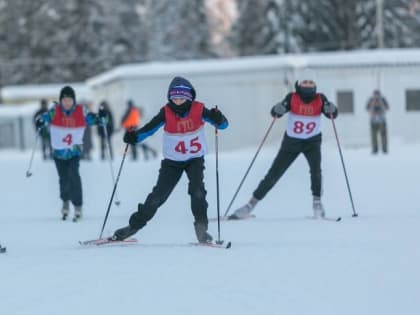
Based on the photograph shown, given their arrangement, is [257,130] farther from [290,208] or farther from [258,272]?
[258,272]

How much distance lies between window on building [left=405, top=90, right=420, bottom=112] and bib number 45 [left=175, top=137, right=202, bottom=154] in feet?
69.2

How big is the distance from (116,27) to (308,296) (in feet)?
169

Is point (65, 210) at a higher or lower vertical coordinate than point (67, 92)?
lower

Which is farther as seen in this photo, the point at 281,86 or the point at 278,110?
the point at 281,86

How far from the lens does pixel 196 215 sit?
759 cm

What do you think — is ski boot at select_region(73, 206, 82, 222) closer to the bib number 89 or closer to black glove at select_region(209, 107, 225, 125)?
the bib number 89

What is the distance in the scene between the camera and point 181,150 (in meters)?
7.55

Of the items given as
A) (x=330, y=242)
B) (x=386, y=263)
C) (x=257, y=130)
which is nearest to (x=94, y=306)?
(x=386, y=263)

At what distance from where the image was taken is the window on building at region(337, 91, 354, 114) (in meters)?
27.6

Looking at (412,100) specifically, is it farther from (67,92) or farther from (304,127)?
(67,92)

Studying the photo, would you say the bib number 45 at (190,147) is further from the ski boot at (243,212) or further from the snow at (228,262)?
the ski boot at (243,212)

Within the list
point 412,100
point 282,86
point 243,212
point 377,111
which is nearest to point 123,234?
point 243,212

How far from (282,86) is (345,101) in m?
2.08

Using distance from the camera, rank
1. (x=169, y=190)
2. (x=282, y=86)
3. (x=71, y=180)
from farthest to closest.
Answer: (x=282, y=86), (x=71, y=180), (x=169, y=190)
